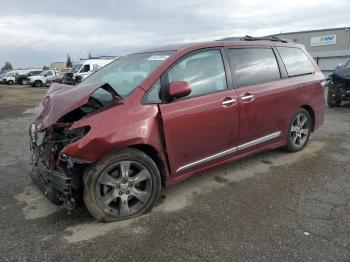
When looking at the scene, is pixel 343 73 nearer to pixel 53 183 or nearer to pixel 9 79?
pixel 53 183

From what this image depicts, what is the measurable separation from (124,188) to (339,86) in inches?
362

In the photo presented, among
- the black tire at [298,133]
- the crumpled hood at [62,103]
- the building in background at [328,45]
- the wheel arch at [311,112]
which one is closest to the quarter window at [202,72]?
the crumpled hood at [62,103]

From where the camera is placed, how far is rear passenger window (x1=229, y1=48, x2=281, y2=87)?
4.74 meters

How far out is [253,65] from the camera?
5012mm

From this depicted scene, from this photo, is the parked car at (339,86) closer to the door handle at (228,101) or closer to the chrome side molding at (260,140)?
the chrome side molding at (260,140)

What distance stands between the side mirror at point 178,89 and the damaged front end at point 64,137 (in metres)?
0.55

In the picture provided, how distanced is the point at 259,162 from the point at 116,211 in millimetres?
2569

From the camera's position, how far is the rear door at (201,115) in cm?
399

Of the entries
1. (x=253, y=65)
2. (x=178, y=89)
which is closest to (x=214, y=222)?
(x=178, y=89)

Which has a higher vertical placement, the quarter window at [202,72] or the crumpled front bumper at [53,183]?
the quarter window at [202,72]

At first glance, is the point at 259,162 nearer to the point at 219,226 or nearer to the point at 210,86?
the point at 210,86

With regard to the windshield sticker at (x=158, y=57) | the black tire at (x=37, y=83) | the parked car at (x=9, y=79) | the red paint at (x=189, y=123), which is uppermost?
the windshield sticker at (x=158, y=57)

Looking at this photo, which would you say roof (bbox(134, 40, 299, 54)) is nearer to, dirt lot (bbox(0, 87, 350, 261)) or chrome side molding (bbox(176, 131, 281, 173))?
chrome side molding (bbox(176, 131, 281, 173))

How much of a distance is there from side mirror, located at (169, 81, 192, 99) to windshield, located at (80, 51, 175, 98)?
1.11 feet
